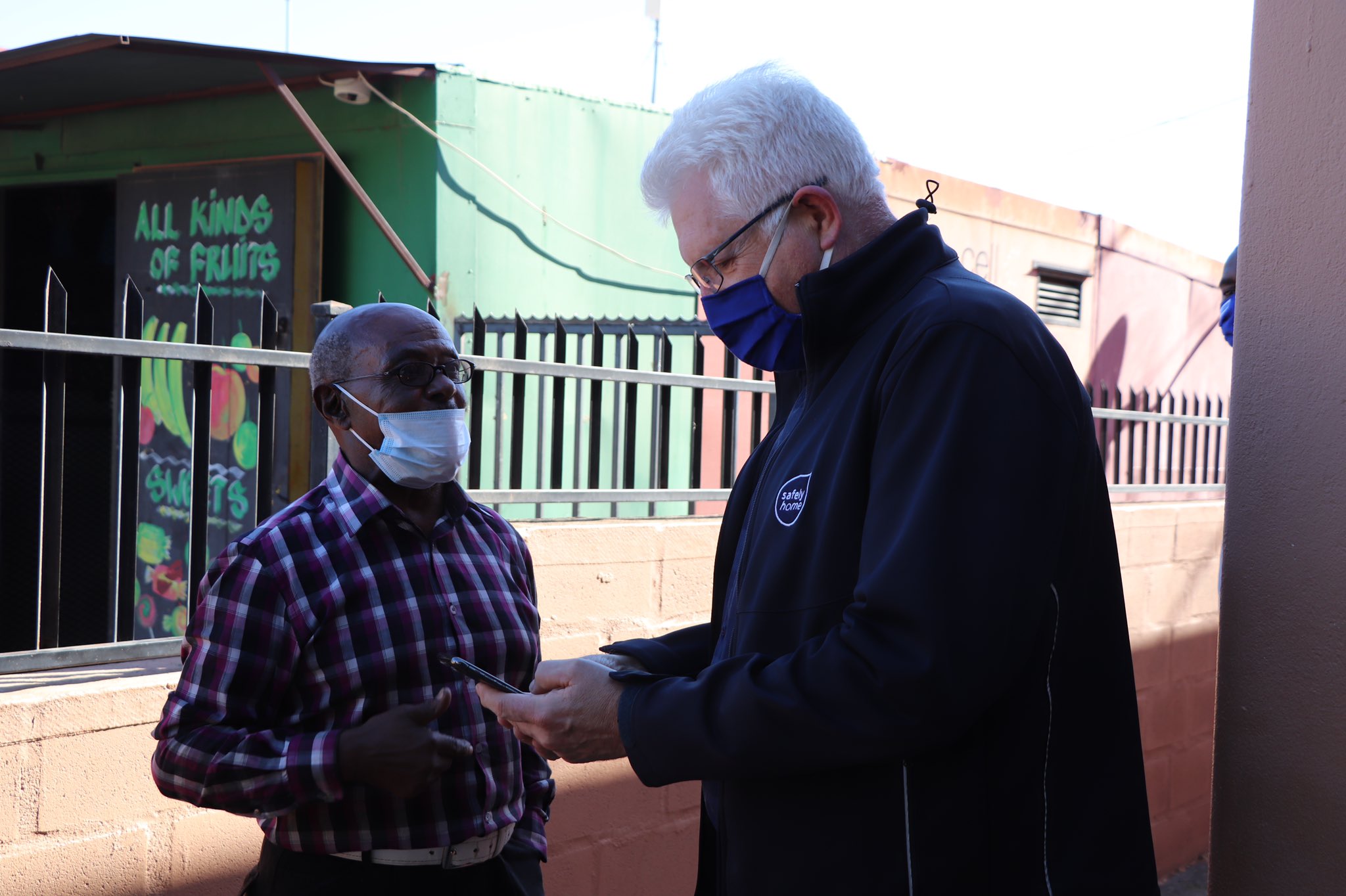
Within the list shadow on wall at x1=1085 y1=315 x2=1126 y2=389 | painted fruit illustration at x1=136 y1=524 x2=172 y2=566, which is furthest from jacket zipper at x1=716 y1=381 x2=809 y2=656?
shadow on wall at x1=1085 y1=315 x2=1126 y2=389

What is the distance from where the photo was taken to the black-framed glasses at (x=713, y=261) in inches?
64.8

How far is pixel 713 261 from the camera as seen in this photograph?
177 centimetres

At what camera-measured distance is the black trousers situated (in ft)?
6.91

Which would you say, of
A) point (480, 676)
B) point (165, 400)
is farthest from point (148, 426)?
point (480, 676)

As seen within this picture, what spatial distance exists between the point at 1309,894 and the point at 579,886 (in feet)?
8.35

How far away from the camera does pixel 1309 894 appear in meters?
1.89

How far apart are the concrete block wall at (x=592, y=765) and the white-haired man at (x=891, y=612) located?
1627 mm

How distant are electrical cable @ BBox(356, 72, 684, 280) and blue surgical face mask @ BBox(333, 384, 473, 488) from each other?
451cm

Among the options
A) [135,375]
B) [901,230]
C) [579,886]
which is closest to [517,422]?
[135,375]

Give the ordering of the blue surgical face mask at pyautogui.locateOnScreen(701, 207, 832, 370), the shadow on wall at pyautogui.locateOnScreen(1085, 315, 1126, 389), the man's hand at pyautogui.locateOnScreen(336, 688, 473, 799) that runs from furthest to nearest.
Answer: the shadow on wall at pyautogui.locateOnScreen(1085, 315, 1126, 389) < the man's hand at pyautogui.locateOnScreen(336, 688, 473, 799) < the blue surgical face mask at pyautogui.locateOnScreen(701, 207, 832, 370)

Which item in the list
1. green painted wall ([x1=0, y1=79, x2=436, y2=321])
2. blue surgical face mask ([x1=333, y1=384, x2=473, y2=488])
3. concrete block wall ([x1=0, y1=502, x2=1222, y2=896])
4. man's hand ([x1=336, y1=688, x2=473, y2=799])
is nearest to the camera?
man's hand ([x1=336, y1=688, x2=473, y2=799])

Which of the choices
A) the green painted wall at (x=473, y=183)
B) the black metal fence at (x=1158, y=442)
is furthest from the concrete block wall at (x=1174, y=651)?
the green painted wall at (x=473, y=183)

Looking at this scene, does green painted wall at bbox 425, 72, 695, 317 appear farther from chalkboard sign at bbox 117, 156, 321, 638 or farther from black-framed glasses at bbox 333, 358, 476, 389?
black-framed glasses at bbox 333, 358, 476, 389

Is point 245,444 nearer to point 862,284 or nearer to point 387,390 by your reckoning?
point 387,390
